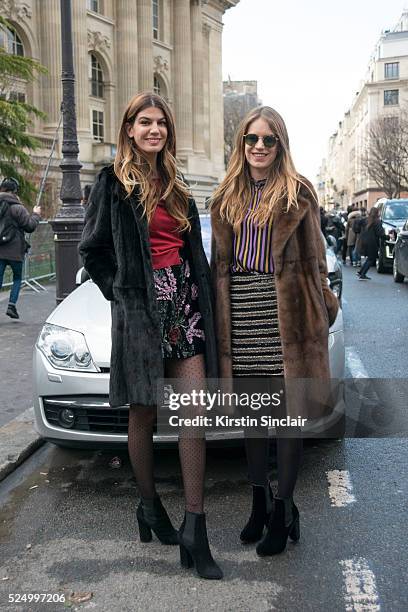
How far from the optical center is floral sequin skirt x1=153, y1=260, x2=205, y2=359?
295 centimetres

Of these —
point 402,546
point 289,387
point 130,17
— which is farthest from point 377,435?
point 130,17

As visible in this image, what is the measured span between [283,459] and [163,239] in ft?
3.68

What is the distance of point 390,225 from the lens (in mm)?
19547

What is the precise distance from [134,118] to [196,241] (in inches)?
23.5

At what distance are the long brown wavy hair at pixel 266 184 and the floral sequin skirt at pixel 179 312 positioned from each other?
0.33 meters

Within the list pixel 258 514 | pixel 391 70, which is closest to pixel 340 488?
pixel 258 514

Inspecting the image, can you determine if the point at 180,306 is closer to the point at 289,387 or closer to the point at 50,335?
the point at 289,387

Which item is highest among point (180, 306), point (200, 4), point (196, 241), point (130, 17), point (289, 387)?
point (200, 4)

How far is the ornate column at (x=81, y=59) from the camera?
128 ft

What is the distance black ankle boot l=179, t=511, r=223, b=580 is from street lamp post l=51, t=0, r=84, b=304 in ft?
22.2

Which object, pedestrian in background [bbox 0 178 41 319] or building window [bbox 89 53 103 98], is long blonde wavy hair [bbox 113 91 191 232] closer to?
pedestrian in background [bbox 0 178 41 319]

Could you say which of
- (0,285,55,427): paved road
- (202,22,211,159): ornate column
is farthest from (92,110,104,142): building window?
(0,285,55,427): paved road

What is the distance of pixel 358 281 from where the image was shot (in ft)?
55.4

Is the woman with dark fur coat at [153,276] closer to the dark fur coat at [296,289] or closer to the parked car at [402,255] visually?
the dark fur coat at [296,289]
